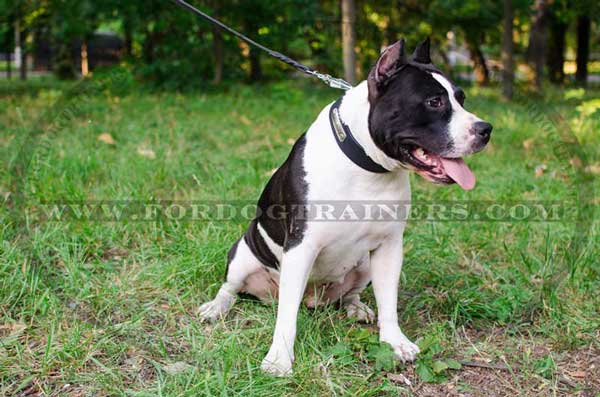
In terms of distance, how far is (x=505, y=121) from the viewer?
6.47m

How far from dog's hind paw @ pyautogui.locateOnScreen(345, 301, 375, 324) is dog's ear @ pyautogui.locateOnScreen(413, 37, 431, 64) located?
115 centimetres

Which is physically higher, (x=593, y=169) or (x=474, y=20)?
(x=474, y=20)

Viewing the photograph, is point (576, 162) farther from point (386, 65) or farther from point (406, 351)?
point (386, 65)

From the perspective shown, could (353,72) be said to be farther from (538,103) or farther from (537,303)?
(537,303)

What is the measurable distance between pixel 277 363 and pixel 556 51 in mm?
14336

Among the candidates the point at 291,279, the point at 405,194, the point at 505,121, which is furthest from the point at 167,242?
the point at 505,121

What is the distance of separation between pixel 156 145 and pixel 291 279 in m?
3.51

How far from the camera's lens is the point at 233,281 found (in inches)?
116

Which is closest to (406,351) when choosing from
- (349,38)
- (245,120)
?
(245,120)

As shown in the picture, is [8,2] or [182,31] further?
[182,31]

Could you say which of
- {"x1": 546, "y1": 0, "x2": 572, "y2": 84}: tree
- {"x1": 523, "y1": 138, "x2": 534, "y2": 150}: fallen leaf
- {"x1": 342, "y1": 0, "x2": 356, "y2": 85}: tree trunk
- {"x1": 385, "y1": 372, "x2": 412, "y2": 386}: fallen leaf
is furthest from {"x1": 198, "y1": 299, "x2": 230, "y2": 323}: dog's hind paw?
{"x1": 546, "y1": 0, "x2": 572, "y2": 84}: tree

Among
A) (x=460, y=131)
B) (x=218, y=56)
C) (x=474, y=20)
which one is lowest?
(x=460, y=131)

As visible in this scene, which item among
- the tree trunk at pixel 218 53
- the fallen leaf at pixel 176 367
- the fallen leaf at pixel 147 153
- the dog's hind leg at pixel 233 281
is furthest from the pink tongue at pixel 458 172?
the tree trunk at pixel 218 53

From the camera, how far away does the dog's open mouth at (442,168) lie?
7.48ft
